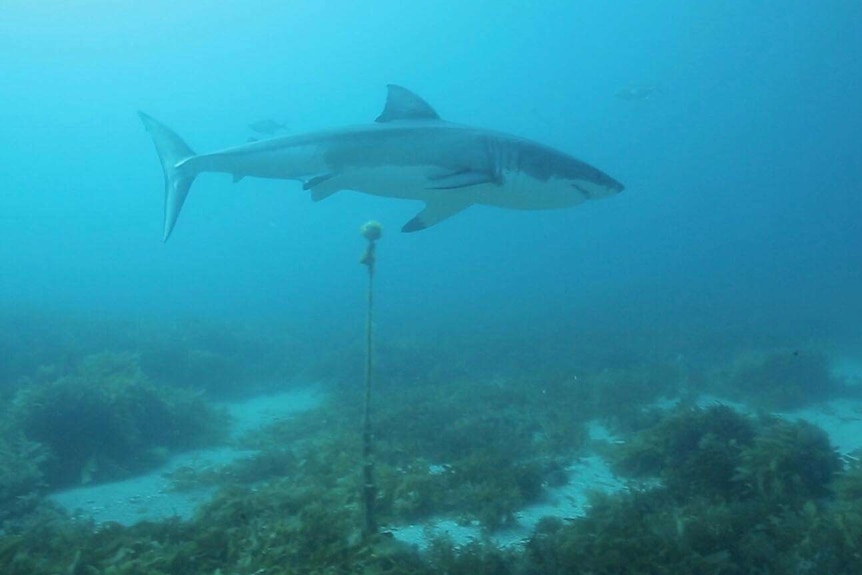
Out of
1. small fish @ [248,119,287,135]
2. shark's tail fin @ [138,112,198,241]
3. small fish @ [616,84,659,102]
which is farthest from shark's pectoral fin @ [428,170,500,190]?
small fish @ [616,84,659,102]

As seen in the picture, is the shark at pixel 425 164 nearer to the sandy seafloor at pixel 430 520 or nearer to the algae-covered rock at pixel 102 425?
the sandy seafloor at pixel 430 520

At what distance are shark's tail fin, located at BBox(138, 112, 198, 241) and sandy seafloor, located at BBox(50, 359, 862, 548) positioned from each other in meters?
3.47

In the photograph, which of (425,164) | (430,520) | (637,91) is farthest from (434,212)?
(637,91)

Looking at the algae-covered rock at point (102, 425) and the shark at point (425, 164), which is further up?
the shark at point (425, 164)

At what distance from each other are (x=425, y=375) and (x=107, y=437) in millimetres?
8111

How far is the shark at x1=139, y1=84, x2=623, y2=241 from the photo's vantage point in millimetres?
5543

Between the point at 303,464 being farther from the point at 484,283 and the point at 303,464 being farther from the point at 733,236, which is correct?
the point at 733,236

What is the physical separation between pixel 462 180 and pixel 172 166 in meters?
4.61

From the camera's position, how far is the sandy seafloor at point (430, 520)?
5.67 metres

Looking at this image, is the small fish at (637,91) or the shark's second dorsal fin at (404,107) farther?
the small fish at (637,91)

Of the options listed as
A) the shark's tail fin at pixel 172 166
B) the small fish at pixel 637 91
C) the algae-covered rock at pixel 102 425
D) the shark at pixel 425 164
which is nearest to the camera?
the shark at pixel 425 164

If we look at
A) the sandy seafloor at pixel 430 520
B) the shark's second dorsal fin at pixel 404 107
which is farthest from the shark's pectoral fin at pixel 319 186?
the sandy seafloor at pixel 430 520

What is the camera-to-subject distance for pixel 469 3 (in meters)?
128

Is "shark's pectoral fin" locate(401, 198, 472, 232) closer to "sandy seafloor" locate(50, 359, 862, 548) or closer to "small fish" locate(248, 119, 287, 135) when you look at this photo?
"sandy seafloor" locate(50, 359, 862, 548)
